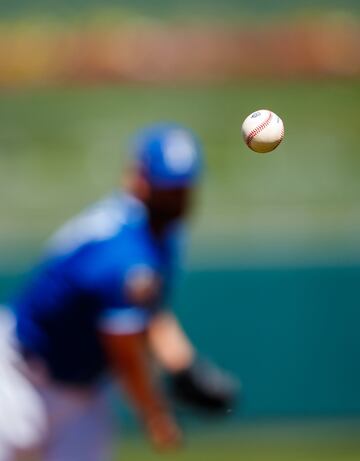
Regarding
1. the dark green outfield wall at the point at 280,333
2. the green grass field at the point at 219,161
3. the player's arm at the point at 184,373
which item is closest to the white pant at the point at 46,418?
the player's arm at the point at 184,373

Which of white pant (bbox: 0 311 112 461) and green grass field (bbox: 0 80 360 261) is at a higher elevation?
green grass field (bbox: 0 80 360 261)

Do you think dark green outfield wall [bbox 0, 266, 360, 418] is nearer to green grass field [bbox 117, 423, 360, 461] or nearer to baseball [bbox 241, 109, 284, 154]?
green grass field [bbox 117, 423, 360, 461]

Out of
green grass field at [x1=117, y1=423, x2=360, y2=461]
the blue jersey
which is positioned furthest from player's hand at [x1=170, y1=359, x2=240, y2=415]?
green grass field at [x1=117, y1=423, x2=360, y2=461]

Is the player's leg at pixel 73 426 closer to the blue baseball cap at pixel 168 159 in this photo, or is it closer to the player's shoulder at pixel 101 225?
the player's shoulder at pixel 101 225

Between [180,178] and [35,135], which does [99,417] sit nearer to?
[180,178]

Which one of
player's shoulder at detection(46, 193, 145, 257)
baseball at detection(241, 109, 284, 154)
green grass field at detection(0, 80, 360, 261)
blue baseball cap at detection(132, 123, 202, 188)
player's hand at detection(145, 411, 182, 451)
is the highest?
green grass field at detection(0, 80, 360, 261)

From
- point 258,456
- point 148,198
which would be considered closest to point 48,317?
point 148,198
